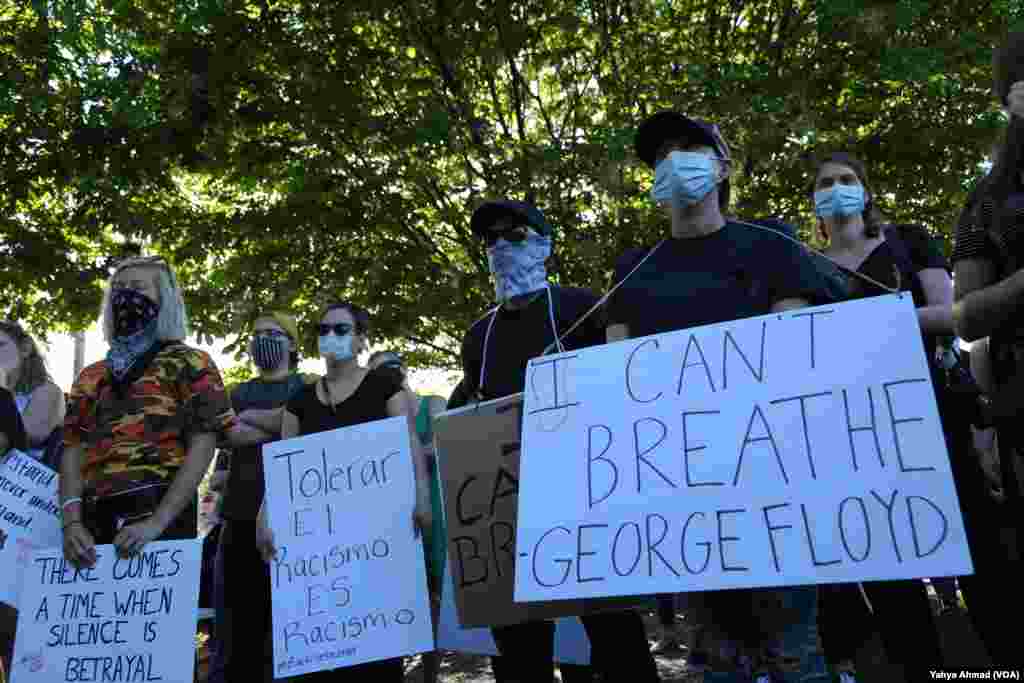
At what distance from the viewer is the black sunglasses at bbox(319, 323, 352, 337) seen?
5.06 metres

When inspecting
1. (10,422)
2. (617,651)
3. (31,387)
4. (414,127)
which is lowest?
(617,651)

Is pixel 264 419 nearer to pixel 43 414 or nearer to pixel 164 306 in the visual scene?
pixel 43 414

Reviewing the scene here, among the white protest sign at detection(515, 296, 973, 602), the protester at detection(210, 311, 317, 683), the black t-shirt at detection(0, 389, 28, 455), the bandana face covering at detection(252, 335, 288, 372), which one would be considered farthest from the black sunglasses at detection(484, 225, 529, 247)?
the black t-shirt at detection(0, 389, 28, 455)

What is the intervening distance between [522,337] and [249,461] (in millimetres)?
2122

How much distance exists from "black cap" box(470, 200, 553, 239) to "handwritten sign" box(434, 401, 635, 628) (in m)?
0.84

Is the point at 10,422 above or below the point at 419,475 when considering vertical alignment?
above

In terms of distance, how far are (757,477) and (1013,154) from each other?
3.18 feet

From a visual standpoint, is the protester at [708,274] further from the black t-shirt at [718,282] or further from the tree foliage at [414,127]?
the tree foliage at [414,127]

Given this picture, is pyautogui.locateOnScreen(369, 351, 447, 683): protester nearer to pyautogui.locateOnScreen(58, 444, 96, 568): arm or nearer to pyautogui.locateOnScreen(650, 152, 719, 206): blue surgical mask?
pyautogui.locateOnScreen(58, 444, 96, 568): arm

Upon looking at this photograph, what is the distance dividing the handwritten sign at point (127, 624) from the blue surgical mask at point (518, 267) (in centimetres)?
155

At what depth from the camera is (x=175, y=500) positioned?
3.71 metres

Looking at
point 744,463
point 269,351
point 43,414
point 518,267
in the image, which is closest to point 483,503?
point 518,267

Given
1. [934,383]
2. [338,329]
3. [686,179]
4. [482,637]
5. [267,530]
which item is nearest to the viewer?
[686,179]

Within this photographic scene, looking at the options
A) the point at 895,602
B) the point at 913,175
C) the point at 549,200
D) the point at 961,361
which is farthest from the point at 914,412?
the point at 913,175
